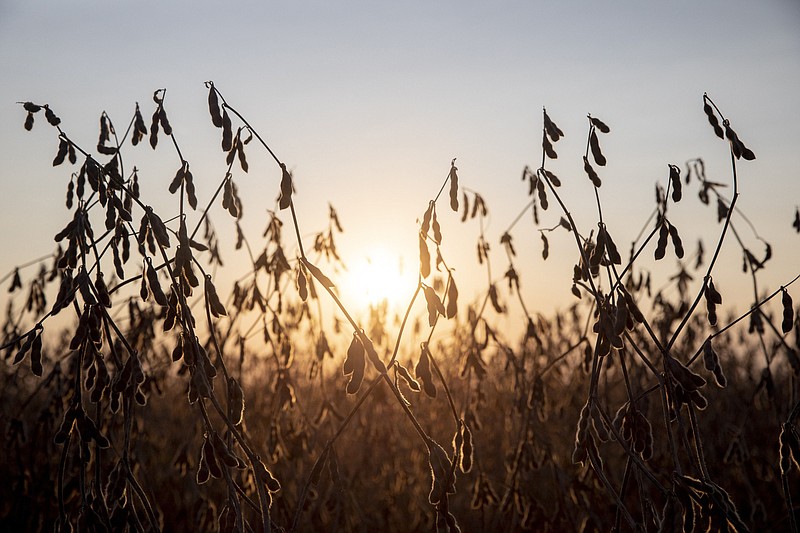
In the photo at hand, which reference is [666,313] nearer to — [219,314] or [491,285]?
[491,285]

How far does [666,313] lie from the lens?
3.95 m

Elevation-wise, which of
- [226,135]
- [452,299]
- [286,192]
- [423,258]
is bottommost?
[452,299]

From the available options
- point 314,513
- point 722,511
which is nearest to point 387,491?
point 314,513

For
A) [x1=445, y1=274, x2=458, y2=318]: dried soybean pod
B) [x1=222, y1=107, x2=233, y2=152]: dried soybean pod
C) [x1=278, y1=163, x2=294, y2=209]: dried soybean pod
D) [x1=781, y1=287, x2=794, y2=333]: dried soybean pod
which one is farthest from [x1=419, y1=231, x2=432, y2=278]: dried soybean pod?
[x1=781, y1=287, x2=794, y2=333]: dried soybean pod

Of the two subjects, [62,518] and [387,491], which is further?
[387,491]

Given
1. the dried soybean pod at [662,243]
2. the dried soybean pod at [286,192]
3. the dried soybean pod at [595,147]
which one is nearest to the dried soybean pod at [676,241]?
the dried soybean pod at [662,243]

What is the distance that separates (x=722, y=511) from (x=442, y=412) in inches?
158

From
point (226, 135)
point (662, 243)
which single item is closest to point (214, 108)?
point (226, 135)

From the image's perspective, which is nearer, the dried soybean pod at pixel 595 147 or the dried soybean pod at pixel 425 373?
the dried soybean pod at pixel 425 373

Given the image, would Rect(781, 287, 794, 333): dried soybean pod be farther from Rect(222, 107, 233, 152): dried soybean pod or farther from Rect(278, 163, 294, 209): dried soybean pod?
Rect(222, 107, 233, 152): dried soybean pod

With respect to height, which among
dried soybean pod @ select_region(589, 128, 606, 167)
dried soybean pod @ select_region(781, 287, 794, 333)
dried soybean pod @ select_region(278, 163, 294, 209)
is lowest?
dried soybean pod @ select_region(781, 287, 794, 333)

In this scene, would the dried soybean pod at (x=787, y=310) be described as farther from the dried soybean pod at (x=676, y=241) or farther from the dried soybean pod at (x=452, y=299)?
the dried soybean pod at (x=452, y=299)

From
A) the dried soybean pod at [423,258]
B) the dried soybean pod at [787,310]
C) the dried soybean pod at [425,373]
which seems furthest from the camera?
the dried soybean pod at [787,310]

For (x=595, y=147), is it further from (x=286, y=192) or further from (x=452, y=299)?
(x=286, y=192)
